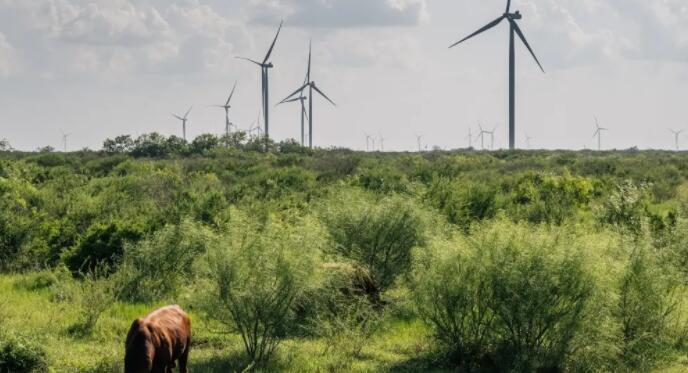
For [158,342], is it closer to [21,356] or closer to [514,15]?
→ [21,356]

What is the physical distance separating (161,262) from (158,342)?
784 centimetres

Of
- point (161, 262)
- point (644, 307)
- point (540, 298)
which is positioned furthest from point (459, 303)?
point (161, 262)

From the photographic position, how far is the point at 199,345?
16203 millimetres

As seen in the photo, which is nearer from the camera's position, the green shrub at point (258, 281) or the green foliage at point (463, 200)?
the green shrub at point (258, 281)

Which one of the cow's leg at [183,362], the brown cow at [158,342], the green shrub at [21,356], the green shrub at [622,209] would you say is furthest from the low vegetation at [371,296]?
the green shrub at [622,209]

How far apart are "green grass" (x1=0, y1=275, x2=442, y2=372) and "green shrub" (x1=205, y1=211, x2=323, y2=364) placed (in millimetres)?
591

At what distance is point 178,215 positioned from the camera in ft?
84.3

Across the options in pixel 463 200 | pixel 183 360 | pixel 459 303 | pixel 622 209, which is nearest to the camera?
pixel 183 360

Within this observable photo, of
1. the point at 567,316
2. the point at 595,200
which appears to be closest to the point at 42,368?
the point at 567,316

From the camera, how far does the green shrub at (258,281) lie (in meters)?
14.8

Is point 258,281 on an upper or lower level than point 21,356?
upper

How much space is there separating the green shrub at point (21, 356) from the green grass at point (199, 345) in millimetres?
230

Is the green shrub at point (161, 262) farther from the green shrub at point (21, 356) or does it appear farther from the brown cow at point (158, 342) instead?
the brown cow at point (158, 342)

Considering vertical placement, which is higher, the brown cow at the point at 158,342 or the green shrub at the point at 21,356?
the brown cow at the point at 158,342
